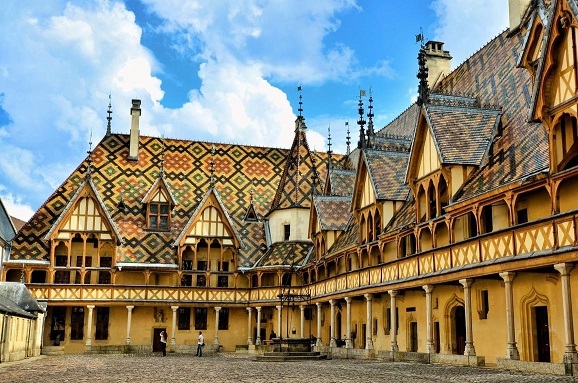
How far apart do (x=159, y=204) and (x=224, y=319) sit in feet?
26.8

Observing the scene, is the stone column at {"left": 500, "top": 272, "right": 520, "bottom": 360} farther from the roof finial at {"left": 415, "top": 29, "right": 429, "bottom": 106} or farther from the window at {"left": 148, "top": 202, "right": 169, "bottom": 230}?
the window at {"left": 148, "top": 202, "right": 169, "bottom": 230}

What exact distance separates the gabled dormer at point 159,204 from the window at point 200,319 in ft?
17.8

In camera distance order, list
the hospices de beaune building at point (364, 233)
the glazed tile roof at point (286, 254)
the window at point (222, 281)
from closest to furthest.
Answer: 1. the hospices de beaune building at point (364, 233)
2. the glazed tile roof at point (286, 254)
3. the window at point (222, 281)

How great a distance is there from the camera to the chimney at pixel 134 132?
1785 inches

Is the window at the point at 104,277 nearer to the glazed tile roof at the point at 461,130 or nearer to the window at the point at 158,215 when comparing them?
the window at the point at 158,215

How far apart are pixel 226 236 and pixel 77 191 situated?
9.10m

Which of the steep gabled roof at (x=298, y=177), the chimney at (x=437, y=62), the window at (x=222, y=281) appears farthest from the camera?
the steep gabled roof at (x=298, y=177)

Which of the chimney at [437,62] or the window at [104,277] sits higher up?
the chimney at [437,62]

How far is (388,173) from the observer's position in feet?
98.7

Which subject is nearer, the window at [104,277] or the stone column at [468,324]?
the stone column at [468,324]

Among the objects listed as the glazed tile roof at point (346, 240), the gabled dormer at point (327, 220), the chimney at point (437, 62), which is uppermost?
the chimney at point (437, 62)

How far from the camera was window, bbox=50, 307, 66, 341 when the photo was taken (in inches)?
1510

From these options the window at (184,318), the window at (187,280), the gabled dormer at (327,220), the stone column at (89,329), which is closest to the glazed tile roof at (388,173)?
the gabled dormer at (327,220)

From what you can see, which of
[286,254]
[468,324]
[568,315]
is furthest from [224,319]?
[568,315]
